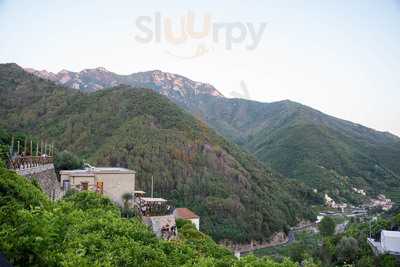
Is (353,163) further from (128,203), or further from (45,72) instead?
(45,72)

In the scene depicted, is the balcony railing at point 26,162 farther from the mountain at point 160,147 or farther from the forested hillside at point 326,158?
the forested hillside at point 326,158

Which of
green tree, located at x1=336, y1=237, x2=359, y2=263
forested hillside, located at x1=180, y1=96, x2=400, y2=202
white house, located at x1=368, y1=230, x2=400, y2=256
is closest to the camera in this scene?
white house, located at x1=368, y1=230, x2=400, y2=256

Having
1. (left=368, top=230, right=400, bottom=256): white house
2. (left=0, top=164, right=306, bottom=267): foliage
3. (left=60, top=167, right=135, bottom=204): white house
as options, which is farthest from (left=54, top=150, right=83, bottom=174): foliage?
(left=368, top=230, right=400, bottom=256): white house

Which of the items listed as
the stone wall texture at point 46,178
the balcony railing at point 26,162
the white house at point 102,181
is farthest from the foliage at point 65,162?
the stone wall texture at point 46,178

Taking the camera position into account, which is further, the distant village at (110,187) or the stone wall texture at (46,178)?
the distant village at (110,187)

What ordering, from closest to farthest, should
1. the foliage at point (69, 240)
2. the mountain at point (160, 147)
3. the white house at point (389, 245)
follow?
the foliage at point (69, 240)
the white house at point (389, 245)
the mountain at point (160, 147)

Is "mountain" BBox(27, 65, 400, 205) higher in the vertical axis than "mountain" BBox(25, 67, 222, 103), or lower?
lower

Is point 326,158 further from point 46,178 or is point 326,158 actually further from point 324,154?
point 46,178

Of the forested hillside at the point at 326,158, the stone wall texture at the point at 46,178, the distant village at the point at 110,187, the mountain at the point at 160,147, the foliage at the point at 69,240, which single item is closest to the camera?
the foliage at the point at 69,240

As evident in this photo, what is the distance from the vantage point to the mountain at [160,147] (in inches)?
1671

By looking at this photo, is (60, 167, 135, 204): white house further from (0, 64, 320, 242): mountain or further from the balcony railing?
(0, 64, 320, 242): mountain

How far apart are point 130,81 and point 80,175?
14970 centimetres

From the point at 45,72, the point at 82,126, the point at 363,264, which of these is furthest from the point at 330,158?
the point at 45,72

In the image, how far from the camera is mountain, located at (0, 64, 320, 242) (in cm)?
4244
